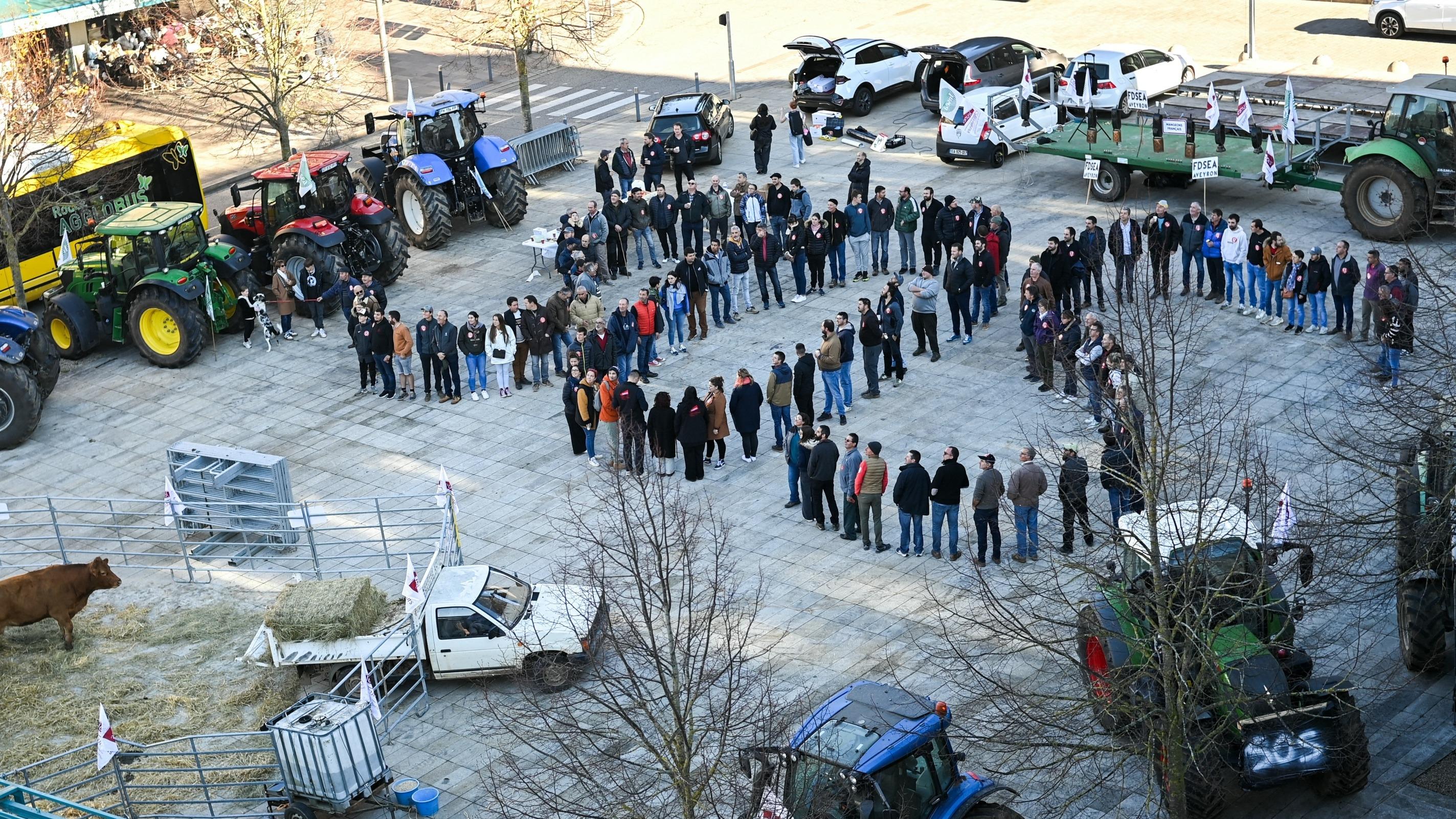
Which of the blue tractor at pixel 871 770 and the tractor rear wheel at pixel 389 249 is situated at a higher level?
the tractor rear wheel at pixel 389 249

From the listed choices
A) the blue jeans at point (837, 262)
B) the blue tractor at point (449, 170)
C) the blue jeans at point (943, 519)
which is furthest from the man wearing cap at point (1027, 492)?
the blue tractor at point (449, 170)

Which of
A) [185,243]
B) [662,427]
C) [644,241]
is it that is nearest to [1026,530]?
[662,427]

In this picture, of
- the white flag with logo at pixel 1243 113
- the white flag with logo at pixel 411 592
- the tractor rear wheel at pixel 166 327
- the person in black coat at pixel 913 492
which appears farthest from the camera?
the white flag with logo at pixel 1243 113

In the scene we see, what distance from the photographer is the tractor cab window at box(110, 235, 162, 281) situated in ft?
89.1

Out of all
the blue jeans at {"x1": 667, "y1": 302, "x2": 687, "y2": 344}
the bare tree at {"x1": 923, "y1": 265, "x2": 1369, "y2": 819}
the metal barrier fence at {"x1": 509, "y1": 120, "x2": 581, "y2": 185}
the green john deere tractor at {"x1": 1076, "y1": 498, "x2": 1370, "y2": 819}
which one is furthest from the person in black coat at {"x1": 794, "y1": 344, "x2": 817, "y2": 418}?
the metal barrier fence at {"x1": 509, "y1": 120, "x2": 581, "y2": 185}

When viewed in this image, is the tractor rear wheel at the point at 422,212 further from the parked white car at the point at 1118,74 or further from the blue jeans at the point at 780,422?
the parked white car at the point at 1118,74

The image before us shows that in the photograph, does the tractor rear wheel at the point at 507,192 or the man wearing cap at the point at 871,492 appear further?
the tractor rear wheel at the point at 507,192

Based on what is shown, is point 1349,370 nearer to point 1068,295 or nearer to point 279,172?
point 1068,295

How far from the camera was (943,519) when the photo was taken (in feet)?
65.3

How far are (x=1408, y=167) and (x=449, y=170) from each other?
16.3 m

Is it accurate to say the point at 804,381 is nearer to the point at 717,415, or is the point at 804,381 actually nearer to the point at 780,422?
the point at 780,422

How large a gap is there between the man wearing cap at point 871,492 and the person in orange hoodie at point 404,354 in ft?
26.8

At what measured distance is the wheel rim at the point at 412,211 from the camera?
102ft

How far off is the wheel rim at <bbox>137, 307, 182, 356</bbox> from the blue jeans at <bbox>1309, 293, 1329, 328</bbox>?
57.0 ft
